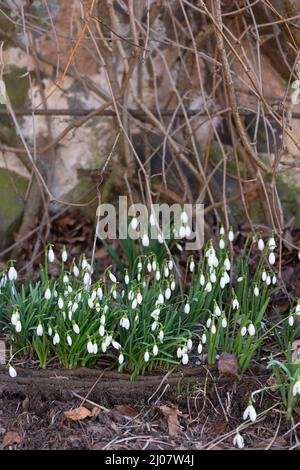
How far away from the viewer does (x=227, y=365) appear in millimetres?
2957

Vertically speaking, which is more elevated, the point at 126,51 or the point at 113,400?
the point at 126,51

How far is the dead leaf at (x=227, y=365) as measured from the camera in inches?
116

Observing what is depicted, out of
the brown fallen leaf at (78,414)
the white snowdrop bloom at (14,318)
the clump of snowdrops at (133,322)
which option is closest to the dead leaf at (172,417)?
the clump of snowdrops at (133,322)

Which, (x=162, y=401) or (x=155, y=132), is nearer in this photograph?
(x=162, y=401)

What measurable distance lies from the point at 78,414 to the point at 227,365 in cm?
65

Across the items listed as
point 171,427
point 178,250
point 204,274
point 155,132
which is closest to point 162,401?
point 171,427

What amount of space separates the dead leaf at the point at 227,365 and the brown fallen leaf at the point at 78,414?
0.58 metres

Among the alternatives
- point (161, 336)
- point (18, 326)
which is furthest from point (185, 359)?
point (18, 326)

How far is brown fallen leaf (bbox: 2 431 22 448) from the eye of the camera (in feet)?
9.15

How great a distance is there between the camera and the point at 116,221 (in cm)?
430

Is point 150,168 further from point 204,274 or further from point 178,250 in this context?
point 204,274

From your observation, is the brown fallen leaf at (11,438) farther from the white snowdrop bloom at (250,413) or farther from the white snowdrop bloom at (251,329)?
the white snowdrop bloom at (251,329)

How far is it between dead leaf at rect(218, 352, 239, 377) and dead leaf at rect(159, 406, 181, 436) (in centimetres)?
25
